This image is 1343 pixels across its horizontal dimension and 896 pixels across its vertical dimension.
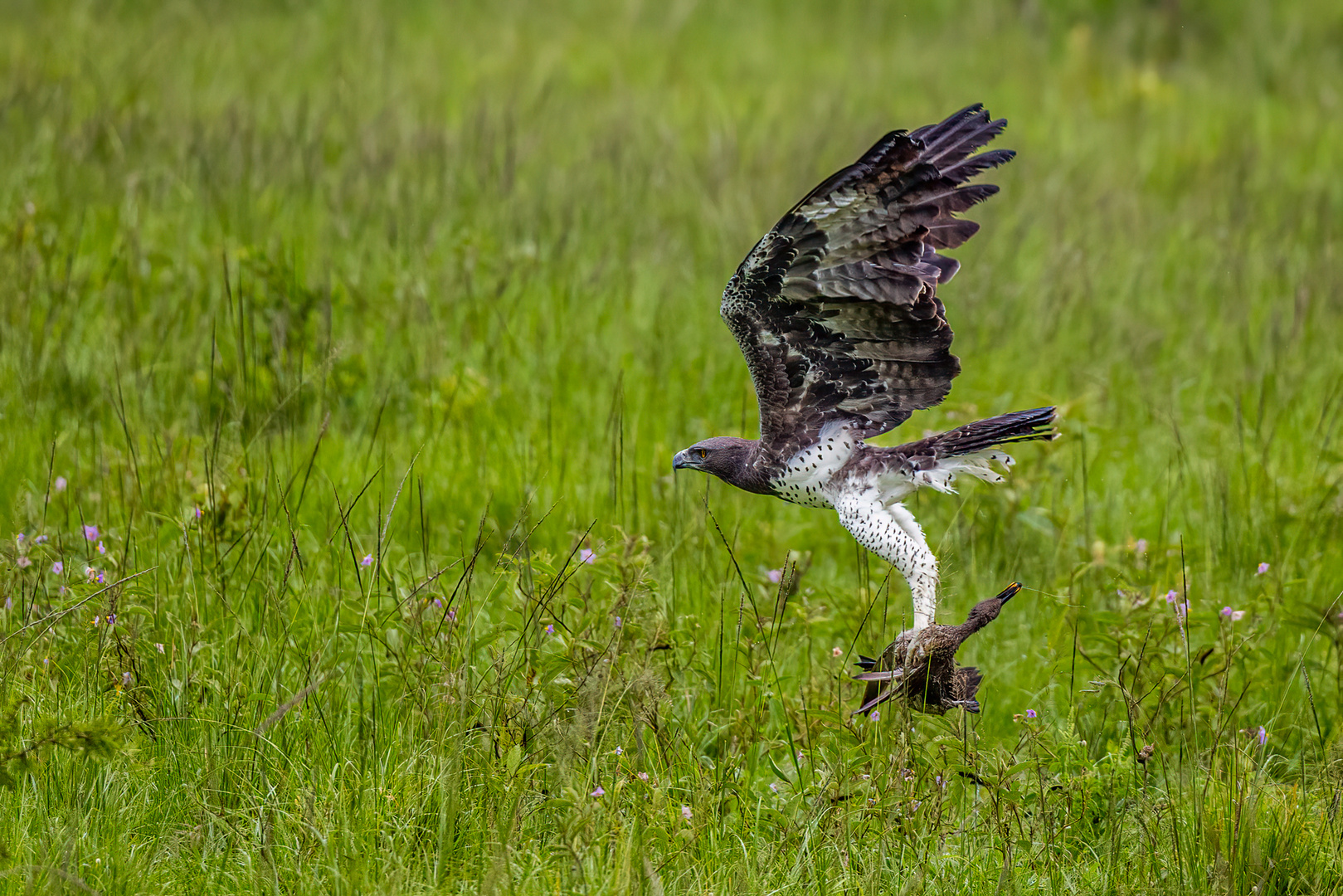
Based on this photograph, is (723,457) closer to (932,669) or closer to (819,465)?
(819,465)

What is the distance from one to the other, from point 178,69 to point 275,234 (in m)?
2.88

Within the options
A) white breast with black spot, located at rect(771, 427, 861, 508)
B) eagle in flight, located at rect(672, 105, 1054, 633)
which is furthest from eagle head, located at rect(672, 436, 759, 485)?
white breast with black spot, located at rect(771, 427, 861, 508)

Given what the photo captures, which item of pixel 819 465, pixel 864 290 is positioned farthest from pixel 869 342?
pixel 819 465

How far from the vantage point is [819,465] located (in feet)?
8.68

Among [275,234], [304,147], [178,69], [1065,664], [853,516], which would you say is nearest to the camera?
[853,516]

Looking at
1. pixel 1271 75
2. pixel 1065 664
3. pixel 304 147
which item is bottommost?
pixel 1065 664

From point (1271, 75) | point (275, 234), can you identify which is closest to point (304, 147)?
point (275, 234)

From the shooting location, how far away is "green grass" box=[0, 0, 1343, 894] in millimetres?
2770

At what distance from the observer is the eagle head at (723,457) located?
280cm

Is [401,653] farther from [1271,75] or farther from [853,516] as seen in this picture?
[1271,75]

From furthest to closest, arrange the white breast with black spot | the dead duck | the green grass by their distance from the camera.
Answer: the green grass, the white breast with black spot, the dead duck

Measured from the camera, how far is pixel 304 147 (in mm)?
6656

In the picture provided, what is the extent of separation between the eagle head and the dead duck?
0.54 meters

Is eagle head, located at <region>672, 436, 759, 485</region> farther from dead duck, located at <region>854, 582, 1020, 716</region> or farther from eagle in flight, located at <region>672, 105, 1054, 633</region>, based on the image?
dead duck, located at <region>854, 582, 1020, 716</region>
